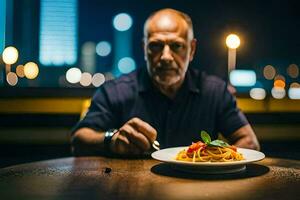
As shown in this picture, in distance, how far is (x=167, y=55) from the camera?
97.8 inches

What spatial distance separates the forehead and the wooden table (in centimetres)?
96

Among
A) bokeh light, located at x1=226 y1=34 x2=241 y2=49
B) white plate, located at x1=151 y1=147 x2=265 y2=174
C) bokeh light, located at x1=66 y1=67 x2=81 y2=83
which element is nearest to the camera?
white plate, located at x1=151 y1=147 x2=265 y2=174

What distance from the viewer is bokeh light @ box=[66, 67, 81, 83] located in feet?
146

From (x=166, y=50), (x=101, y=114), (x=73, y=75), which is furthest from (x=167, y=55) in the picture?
(x=73, y=75)

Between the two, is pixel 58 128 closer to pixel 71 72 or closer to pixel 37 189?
pixel 37 189

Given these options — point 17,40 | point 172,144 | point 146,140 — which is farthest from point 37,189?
point 17,40

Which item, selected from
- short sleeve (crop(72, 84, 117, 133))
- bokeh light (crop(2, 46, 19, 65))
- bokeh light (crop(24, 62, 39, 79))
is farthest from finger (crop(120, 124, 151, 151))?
bokeh light (crop(24, 62, 39, 79))

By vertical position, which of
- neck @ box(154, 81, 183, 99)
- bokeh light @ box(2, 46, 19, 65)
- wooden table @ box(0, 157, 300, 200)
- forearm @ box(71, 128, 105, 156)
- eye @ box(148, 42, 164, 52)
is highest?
eye @ box(148, 42, 164, 52)

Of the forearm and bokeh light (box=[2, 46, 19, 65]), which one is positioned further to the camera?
bokeh light (box=[2, 46, 19, 65])

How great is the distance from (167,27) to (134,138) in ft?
2.91

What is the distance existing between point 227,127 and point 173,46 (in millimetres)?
557

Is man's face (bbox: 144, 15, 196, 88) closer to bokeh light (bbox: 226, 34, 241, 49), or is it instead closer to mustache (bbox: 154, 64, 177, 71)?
mustache (bbox: 154, 64, 177, 71)

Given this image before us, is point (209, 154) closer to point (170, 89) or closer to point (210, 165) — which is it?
point (210, 165)

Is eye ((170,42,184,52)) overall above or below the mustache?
above
